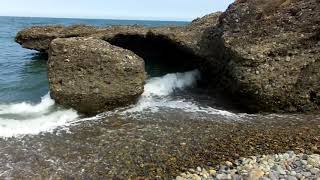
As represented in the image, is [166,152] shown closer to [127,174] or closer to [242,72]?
Answer: [127,174]

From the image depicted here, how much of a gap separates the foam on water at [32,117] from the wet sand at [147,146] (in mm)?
675

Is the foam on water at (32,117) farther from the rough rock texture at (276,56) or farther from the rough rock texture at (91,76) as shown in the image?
the rough rock texture at (276,56)

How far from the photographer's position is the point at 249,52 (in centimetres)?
1458

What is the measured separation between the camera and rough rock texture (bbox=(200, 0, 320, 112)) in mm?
14188

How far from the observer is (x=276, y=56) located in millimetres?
14570

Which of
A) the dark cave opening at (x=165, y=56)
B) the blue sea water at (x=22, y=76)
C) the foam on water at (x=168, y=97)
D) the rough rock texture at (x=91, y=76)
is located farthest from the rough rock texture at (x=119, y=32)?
the rough rock texture at (x=91, y=76)

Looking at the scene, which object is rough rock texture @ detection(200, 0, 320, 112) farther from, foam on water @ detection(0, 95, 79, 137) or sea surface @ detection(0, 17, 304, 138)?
foam on water @ detection(0, 95, 79, 137)

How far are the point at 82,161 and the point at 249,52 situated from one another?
282 inches


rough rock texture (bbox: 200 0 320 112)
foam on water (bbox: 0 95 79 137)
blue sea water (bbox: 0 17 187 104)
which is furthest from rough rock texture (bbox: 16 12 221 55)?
foam on water (bbox: 0 95 79 137)

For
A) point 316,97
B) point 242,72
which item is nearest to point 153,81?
point 242,72

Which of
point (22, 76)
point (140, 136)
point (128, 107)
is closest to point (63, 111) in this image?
point (128, 107)

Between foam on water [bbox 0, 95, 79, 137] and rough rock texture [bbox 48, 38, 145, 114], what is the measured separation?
0.58 metres

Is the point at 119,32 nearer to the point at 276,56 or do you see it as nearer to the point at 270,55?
the point at 270,55

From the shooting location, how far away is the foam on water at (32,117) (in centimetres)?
1261
